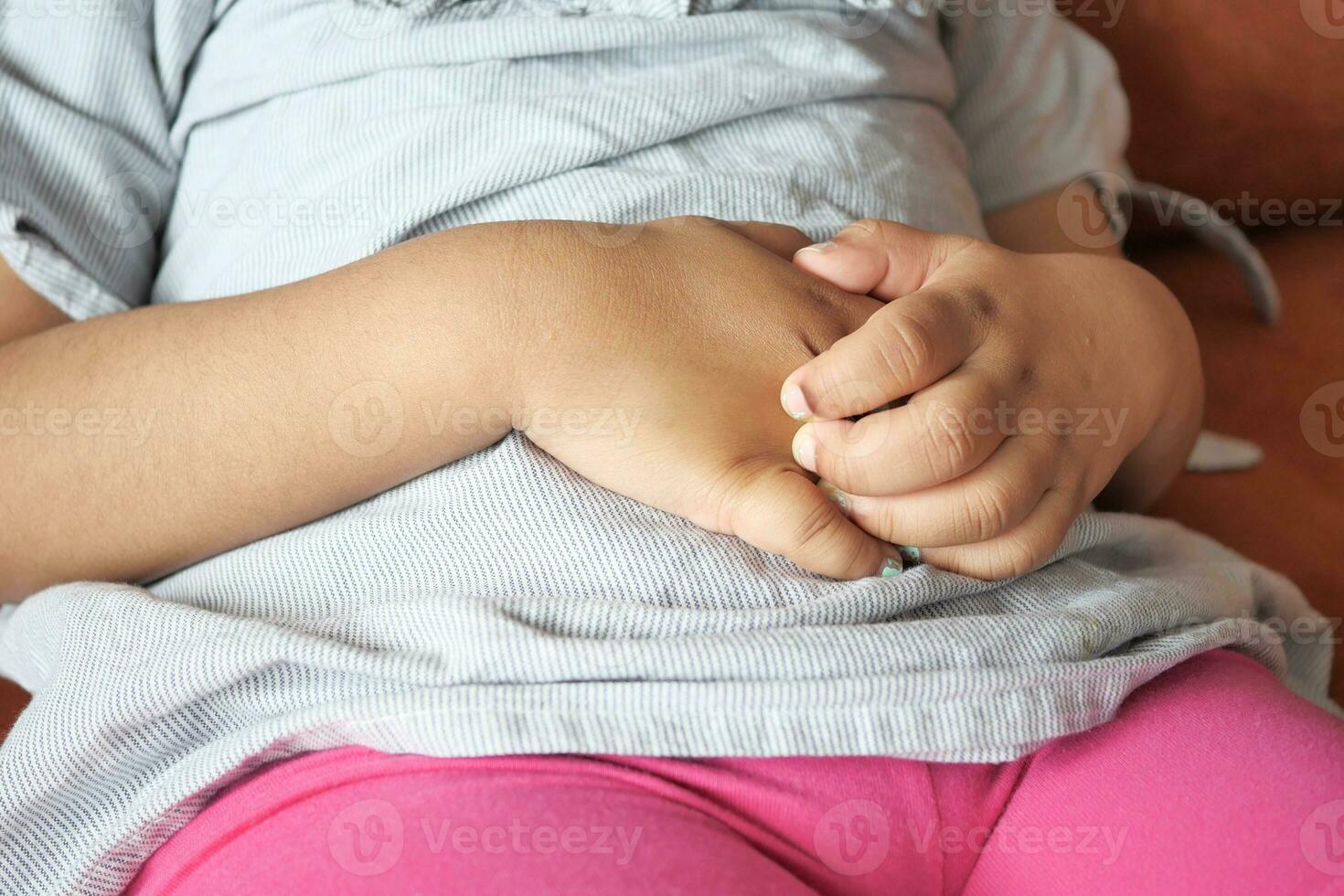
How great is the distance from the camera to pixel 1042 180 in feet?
3.49

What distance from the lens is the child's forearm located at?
1.90 feet

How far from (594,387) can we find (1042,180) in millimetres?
684
